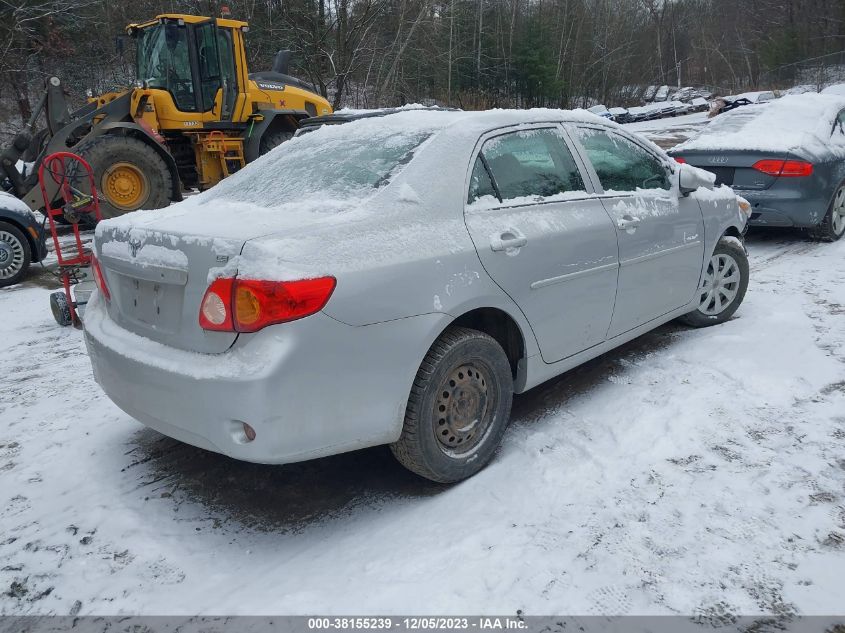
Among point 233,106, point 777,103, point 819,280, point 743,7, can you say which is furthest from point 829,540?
point 743,7

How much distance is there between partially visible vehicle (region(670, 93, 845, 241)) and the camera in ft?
23.1

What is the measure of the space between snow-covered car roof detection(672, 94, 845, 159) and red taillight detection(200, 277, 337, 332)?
6.36m

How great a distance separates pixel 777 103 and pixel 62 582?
927cm

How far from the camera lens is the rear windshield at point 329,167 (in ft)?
10.2

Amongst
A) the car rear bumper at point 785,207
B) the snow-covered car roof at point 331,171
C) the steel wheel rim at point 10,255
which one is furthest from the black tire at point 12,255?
the car rear bumper at point 785,207

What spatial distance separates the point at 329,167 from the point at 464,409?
54.9 inches

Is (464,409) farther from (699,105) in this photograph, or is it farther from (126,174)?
(699,105)

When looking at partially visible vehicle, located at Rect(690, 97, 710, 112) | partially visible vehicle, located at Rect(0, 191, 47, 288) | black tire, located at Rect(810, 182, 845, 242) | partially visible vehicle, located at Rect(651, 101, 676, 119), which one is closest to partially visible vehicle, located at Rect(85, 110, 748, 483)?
black tire, located at Rect(810, 182, 845, 242)

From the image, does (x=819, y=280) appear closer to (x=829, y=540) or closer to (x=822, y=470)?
(x=822, y=470)

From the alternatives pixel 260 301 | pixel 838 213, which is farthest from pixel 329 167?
pixel 838 213

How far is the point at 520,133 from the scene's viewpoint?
11.7 ft

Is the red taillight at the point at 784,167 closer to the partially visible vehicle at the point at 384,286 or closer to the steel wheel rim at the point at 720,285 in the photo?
the steel wheel rim at the point at 720,285

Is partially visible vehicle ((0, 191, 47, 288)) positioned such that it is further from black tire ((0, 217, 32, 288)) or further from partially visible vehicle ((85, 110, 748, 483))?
partially visible vehicle ((85, 110, 748, 483))

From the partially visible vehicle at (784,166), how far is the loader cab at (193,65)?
8138mm
